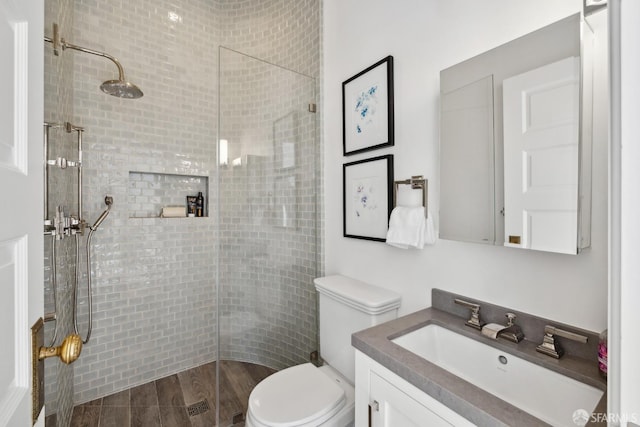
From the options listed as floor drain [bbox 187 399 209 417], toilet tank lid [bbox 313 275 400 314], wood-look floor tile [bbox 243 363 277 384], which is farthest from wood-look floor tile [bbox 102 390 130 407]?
toilet tank lid [bbox 313 275 400 314]

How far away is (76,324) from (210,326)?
0.92 meters

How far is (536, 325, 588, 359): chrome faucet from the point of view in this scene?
0.95m

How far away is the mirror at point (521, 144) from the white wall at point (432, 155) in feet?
0.19

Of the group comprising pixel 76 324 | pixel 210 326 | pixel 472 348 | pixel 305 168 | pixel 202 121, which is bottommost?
pixel 210 326

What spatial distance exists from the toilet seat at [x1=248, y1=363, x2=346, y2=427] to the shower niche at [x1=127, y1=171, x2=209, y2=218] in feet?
5.27

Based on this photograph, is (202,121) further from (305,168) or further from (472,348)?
(472,348)

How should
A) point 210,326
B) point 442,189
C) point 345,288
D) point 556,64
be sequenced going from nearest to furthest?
point 556,64 < point 442,189 < point 345,288 < point 210,326

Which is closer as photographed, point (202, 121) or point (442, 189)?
point (442, 189)

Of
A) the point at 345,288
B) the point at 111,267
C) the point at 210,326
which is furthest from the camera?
the point at 210,326

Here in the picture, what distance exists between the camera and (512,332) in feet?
3.51

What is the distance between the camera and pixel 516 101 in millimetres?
1075

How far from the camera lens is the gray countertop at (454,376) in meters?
0.70

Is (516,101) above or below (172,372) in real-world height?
above

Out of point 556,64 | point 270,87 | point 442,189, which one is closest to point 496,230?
point 442,189
